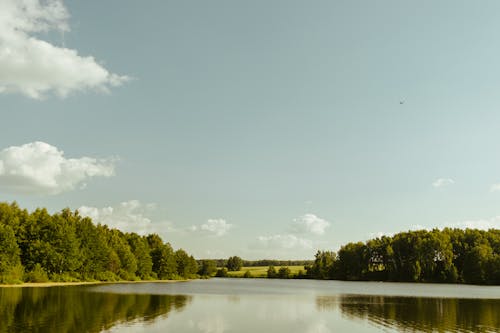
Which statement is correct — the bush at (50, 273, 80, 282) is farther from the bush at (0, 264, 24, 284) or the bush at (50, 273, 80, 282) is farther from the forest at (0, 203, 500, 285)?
the bush at (0, 264, 24, 284)

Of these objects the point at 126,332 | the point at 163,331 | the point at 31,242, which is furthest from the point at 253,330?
the point at 31,242

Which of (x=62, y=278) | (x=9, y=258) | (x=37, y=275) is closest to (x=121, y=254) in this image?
(x=62, y=278)

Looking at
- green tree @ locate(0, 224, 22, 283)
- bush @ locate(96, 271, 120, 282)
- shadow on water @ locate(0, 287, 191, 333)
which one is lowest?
bush @ locate(96, 271, 120, 282)

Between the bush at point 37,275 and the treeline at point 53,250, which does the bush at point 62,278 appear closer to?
the treeline at point 53,250

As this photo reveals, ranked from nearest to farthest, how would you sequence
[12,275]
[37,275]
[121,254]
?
[12,275], [37,275], [121,254]

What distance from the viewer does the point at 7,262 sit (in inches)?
3602

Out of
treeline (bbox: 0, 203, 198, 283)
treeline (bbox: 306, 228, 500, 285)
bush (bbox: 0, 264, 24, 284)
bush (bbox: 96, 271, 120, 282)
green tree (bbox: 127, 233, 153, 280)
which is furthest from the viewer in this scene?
green tree (bbox: 127, 233, 153, 280)

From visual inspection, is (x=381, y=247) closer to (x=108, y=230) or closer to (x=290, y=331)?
(x=108, y=230)

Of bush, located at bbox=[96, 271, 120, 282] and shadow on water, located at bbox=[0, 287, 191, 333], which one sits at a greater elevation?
shadow on water, located at bbox=[0, 287, 191, 333]

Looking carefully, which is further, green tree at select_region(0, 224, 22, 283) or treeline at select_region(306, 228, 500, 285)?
treeline at select_region(306, 228, 500, 285)

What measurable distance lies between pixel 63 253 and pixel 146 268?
6203cm

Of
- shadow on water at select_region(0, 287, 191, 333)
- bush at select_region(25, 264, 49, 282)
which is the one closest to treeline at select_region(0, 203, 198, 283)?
bush at select_region(25, 264, 49, 282)

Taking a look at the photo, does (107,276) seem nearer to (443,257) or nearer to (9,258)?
(9,258)

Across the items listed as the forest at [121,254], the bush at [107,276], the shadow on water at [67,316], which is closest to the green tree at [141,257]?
the forest at [121,254]
